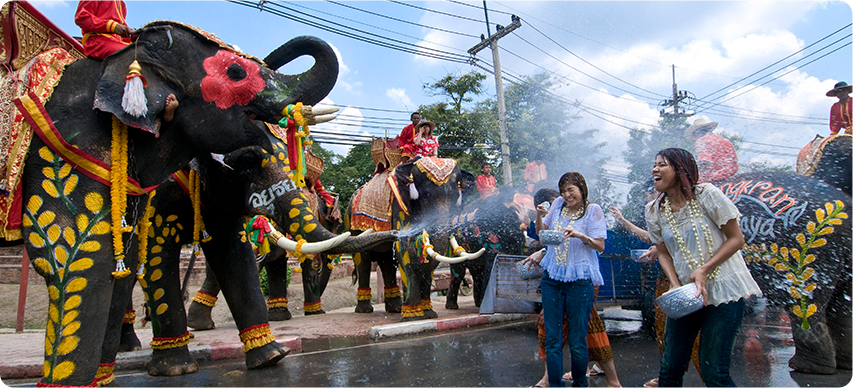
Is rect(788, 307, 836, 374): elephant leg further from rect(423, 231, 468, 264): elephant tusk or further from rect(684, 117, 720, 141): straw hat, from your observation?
rect(423, 231, 468, 264): elephant tusk

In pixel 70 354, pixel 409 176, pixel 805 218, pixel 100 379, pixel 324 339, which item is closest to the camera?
pixel 70 354

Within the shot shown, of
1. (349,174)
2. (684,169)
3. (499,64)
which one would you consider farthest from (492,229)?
(349,174)

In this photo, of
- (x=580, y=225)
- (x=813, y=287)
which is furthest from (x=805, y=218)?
(x=580, y=225)

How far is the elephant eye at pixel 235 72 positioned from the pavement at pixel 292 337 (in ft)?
9.42

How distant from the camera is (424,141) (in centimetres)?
876

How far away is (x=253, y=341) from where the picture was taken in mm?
4754

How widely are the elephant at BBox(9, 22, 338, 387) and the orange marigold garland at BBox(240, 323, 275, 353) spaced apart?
3.38 feet

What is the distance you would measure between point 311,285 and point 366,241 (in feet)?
19.4

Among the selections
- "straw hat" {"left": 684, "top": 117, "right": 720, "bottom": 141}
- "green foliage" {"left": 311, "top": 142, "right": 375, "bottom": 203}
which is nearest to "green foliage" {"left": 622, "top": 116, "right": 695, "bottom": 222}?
"straw hat" {"left": 684, "top": 117, "right": 720, "bottom": 141}

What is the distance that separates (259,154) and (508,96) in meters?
17.2

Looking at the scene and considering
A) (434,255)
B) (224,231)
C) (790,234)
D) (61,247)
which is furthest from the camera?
(434,255)

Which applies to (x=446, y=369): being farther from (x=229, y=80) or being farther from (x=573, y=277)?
(x=229, y=80)

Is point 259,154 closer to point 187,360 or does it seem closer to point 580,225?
point 187,360

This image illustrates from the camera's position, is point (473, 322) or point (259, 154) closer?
point (259, 154)
